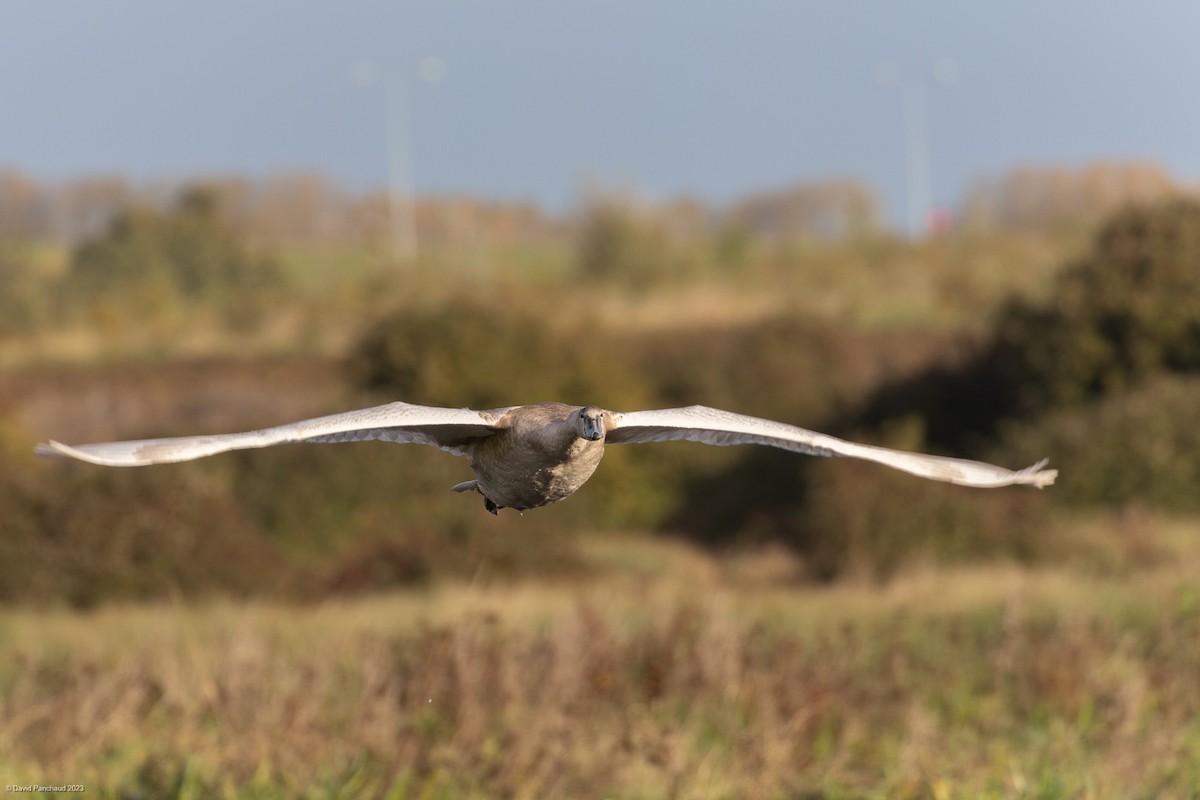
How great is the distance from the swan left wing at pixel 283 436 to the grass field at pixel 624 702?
3799 millimetres

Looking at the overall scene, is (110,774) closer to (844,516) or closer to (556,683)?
(556,683)

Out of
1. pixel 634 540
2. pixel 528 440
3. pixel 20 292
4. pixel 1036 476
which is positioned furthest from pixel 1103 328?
pixel 20 292

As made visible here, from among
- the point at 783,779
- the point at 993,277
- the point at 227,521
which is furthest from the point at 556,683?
the point at 993,277

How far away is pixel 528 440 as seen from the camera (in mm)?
4246

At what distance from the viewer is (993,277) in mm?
41406

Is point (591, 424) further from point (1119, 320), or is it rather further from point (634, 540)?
point (1119, 320)

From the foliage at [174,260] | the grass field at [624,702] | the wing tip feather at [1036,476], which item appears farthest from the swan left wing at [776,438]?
the foliage at [174,260]

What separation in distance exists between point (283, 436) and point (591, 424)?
2.49 ft

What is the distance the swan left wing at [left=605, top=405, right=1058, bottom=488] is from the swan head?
0.56 ft

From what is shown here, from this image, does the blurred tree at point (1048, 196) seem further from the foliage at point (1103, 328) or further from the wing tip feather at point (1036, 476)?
the wing tip feather at point (1036, 476)

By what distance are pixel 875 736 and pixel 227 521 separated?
10.9m

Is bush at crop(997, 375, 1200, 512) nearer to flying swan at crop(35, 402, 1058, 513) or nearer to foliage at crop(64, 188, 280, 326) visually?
flying swan at crop(35, 402, 1058, 513)

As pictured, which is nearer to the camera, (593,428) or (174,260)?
(593,428)

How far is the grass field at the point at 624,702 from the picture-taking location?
26.2 feet
